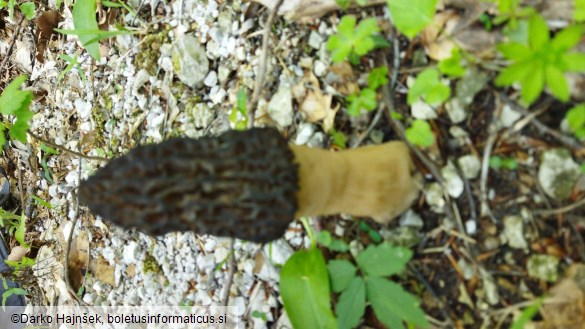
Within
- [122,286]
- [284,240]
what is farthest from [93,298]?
[284,240]

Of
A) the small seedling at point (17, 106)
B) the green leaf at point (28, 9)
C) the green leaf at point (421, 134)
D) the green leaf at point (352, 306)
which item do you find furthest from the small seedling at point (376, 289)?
the green leaf at point (28, 9)

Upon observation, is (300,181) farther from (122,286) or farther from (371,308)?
(122,286)

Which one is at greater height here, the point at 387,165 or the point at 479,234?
the point at 387,165

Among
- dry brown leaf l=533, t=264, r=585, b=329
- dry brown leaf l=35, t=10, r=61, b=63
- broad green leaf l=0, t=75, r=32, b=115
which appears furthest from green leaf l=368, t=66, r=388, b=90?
dry brown leaf l=35, t=10, r=61, b=63

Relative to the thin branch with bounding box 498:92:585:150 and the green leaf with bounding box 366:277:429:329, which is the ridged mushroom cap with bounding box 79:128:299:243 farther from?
the thin branch with bounding box 498:92:585:150

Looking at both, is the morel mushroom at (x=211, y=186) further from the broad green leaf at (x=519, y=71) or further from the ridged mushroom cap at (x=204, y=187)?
the broad green leaf at (x=519, y=71)

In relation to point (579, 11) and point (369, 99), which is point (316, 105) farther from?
point (579, 11)
